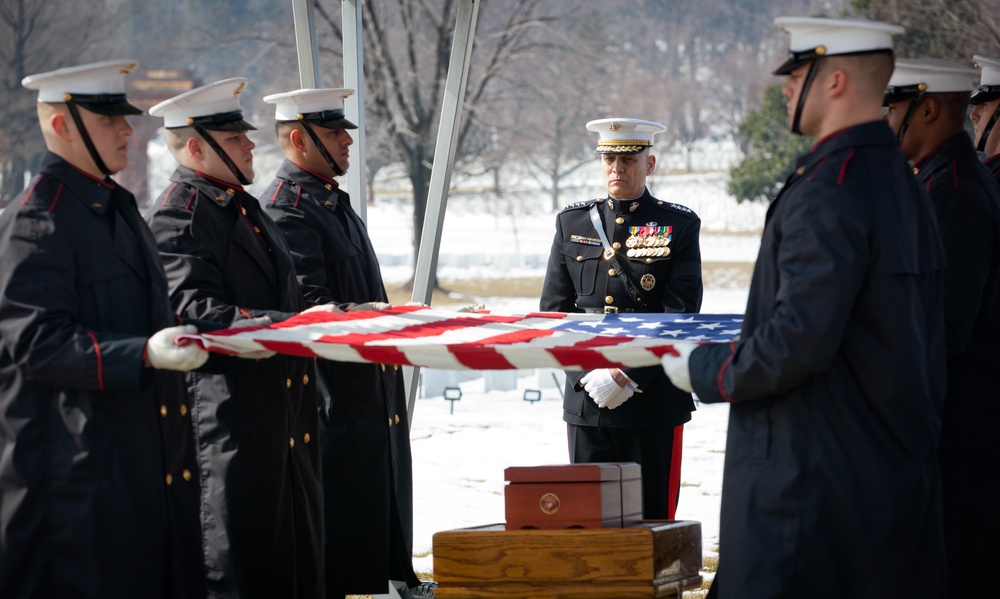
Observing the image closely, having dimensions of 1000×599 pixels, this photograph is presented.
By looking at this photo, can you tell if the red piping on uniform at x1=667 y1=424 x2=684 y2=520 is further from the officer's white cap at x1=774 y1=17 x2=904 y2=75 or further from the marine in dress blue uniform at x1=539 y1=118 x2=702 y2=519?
the officer's white cap at x1=774 y1=17 x2=904 y2=75

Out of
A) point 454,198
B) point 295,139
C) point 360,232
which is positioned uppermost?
point 295,139

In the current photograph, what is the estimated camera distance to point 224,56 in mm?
69812

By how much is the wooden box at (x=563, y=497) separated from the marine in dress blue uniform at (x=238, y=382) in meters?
1.05

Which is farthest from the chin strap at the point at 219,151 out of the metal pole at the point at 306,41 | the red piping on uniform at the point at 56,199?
the metal pole at the point at 306,41

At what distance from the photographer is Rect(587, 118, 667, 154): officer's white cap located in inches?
224

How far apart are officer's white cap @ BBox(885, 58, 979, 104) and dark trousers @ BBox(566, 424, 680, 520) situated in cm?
204

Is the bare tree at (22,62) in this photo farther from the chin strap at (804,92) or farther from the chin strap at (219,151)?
the chin strap at (804,92)

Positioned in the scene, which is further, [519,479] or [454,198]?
[454,198]

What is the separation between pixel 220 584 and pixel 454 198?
4900 cm

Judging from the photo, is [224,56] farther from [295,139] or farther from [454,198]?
[295,139]

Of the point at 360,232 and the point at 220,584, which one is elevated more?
the point at 360,232

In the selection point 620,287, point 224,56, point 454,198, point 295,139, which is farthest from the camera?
point 224,56

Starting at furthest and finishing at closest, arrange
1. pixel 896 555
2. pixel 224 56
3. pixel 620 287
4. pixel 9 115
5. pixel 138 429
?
pixel 224 56, pixel 9 115, pixel 620 287, pixel 138 429, pixel 896 555

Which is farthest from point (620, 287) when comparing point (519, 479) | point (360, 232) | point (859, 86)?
point (859, 86)
